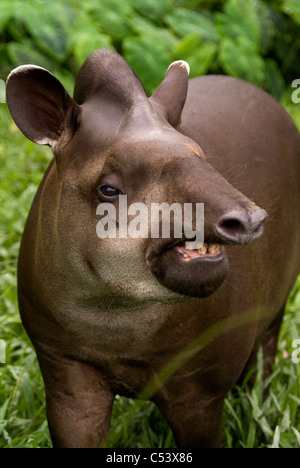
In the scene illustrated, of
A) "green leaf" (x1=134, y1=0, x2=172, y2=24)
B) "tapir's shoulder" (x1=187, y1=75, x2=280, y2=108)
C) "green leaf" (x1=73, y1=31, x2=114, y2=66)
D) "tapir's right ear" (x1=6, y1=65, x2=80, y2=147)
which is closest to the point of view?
"tapir's right ear" (x1=6, y1=65, x2=80, y2=147)

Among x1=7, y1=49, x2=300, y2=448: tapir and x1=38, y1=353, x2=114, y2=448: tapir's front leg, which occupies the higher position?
x1=7, y1=49, x2=300, y2=448: tapir

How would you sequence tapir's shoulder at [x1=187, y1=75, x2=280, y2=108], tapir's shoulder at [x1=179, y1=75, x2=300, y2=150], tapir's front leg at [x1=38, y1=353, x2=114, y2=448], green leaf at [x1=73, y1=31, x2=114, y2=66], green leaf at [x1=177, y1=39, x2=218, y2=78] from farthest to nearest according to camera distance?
green leaf at [x1=177, y1=39, x2=218, y2=78] → green leaf at [x1=73, y1=31, x2=114, y2=66] → tapir's shoulder at [x1=187, y1=75, x2=280, y2=108] → tapir's shoulder at [x1=179, y1=75, x2=300, y2=150] → tapir's front leg at [x1=38, y1=353, x2=114, y2=448]

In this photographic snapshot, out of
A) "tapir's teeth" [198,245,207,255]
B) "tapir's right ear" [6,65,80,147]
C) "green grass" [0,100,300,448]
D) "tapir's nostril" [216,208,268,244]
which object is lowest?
"green grass" [0,100,300,448]

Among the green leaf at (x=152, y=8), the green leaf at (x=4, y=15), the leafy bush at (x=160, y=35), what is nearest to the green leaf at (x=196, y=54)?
the leafy bush at (x=160, y=35)

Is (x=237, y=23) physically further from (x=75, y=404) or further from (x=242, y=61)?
(x=75, y=404)

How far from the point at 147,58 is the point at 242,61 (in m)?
1.02

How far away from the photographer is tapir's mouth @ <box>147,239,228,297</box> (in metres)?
2.12

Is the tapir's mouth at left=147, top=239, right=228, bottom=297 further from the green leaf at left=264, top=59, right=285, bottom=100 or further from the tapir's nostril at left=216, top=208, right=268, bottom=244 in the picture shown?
the green leaf at left=264, top=59, right=285, bottom=100

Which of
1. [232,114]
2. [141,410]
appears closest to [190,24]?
[232,114]

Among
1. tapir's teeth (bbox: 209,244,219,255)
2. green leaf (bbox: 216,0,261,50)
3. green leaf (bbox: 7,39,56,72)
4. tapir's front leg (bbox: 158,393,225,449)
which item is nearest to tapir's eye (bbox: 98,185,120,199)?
tapir's teeth (bbox: 209,244,219,255)

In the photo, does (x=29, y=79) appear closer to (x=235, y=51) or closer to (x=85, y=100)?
(x=85, y=100)

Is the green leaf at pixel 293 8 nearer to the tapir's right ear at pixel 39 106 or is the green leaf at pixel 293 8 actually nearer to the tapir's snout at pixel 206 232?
the tapir's right ear at pixel 39 106

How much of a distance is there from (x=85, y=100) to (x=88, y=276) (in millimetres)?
528

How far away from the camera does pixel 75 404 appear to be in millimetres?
2893
